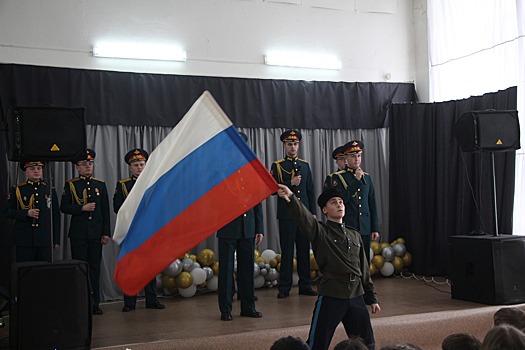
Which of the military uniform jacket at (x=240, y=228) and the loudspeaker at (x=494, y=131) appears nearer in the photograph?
the military uniform jacket at (x=240, y=228)

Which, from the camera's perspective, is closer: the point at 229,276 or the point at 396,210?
the point at 229,276

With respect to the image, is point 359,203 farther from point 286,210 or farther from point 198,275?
point 198,275

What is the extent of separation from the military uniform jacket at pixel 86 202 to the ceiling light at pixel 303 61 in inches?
110

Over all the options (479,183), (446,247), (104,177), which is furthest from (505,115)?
(104,177)

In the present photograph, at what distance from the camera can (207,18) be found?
24.7 feet

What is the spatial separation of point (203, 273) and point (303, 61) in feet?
10.3

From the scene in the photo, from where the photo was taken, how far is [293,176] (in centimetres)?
664

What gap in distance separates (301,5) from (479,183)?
319cm

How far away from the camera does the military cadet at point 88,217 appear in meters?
6.11

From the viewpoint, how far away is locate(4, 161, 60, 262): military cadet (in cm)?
577

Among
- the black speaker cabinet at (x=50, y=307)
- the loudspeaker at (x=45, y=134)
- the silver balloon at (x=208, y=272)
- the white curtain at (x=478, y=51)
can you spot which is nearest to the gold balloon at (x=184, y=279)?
the silver balloon at (x=208, y=272)

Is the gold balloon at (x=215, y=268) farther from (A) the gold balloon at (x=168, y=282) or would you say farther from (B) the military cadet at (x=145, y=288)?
(B) the military cadet at (x=145, y=288)

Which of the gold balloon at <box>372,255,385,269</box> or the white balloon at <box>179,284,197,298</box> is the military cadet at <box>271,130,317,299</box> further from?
the gold balloon at <box>372,255,385,269</box>

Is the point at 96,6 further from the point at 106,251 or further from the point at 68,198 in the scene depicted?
the point at 106,251
